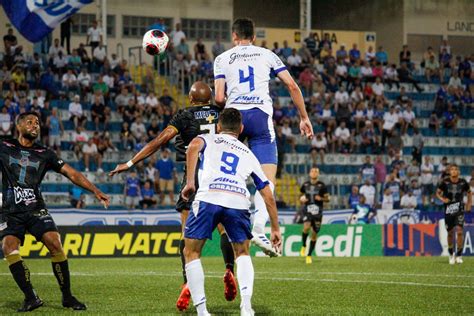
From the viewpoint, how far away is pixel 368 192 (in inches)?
1234

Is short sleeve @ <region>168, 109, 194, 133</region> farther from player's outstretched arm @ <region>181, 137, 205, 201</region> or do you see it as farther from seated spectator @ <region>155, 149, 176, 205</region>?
seated spectator @ <region>155, 149, 176, 205</region>

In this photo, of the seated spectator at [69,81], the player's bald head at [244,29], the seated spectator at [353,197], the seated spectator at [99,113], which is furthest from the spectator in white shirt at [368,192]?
the player's bald head at [244,29]

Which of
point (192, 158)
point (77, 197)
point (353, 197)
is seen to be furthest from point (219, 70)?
point (353, 197)

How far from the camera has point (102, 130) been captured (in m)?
31.3

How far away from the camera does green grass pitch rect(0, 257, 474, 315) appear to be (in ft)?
35.9

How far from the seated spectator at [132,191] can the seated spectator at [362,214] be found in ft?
22.1

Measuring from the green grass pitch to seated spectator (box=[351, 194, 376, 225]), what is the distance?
9738 millimetres

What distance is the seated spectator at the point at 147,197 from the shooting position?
28.7 metres

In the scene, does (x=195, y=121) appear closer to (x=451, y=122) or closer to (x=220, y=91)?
(x=220, y=91)

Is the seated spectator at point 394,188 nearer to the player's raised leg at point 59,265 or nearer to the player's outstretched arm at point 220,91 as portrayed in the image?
the player's outstretched arm at point 220,91

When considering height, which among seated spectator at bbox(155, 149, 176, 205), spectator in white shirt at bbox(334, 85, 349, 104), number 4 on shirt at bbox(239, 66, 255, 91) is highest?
number 4 on shirt at bbox(239, 66, 255, 91)

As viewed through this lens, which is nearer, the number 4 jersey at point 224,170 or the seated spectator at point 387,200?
the number 4 jersey at point 224,170

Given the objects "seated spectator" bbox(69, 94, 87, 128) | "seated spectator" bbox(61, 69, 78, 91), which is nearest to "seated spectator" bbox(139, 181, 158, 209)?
"seated spectator" bbox(69, 94, 87, 128)

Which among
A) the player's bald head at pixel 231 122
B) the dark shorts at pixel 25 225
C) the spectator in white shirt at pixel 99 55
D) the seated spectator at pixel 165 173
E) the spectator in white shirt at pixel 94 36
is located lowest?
the seated spectator at pixel 165 173
